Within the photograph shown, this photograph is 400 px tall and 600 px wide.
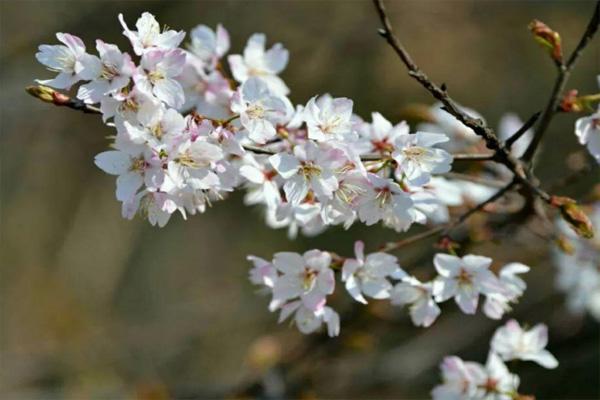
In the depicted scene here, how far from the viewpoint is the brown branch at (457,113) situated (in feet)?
3.87

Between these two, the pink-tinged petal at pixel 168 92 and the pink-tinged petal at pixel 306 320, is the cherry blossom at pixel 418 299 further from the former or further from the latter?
the pink-tinged petal at pixel 168 92

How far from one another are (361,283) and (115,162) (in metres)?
0.51

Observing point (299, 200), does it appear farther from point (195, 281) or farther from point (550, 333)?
point (195, 281)

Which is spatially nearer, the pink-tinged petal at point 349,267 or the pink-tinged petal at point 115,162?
the pink-tinged petal at point 115,162

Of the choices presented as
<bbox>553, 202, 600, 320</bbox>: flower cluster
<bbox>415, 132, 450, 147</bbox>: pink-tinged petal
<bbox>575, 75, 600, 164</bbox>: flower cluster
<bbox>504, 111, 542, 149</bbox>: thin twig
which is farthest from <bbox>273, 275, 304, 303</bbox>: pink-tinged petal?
<bbox>553, 202, 600, 320</bbox>: flower cluster

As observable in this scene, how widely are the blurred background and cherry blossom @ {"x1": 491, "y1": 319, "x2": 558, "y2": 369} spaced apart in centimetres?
50

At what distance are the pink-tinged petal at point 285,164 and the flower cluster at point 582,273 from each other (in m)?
1.22

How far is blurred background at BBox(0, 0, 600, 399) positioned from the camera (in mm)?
2811

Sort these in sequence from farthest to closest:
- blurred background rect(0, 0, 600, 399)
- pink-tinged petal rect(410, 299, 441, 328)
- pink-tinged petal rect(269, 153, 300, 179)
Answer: blurred background rect(0, 0, 600, 399) < pink-tinged petal rect(410, 299, 441, 328) < pink-tinged petal rect(269, 153, 300, 179)

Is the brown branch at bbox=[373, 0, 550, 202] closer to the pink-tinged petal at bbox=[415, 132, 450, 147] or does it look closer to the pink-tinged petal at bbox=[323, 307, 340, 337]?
the pink-tinged petal at bbox=[415, 132, 450, 147]

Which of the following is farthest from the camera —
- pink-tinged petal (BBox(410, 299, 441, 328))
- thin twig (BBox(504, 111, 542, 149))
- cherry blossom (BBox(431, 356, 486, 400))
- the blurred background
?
A: the blurred background

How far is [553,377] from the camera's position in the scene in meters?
3.05

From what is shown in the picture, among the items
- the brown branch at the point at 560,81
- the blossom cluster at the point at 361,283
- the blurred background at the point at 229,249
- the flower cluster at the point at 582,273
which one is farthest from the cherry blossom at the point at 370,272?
the flower cluster at the point at 582,273

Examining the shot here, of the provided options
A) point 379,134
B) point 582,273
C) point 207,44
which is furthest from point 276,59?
point 582,273
